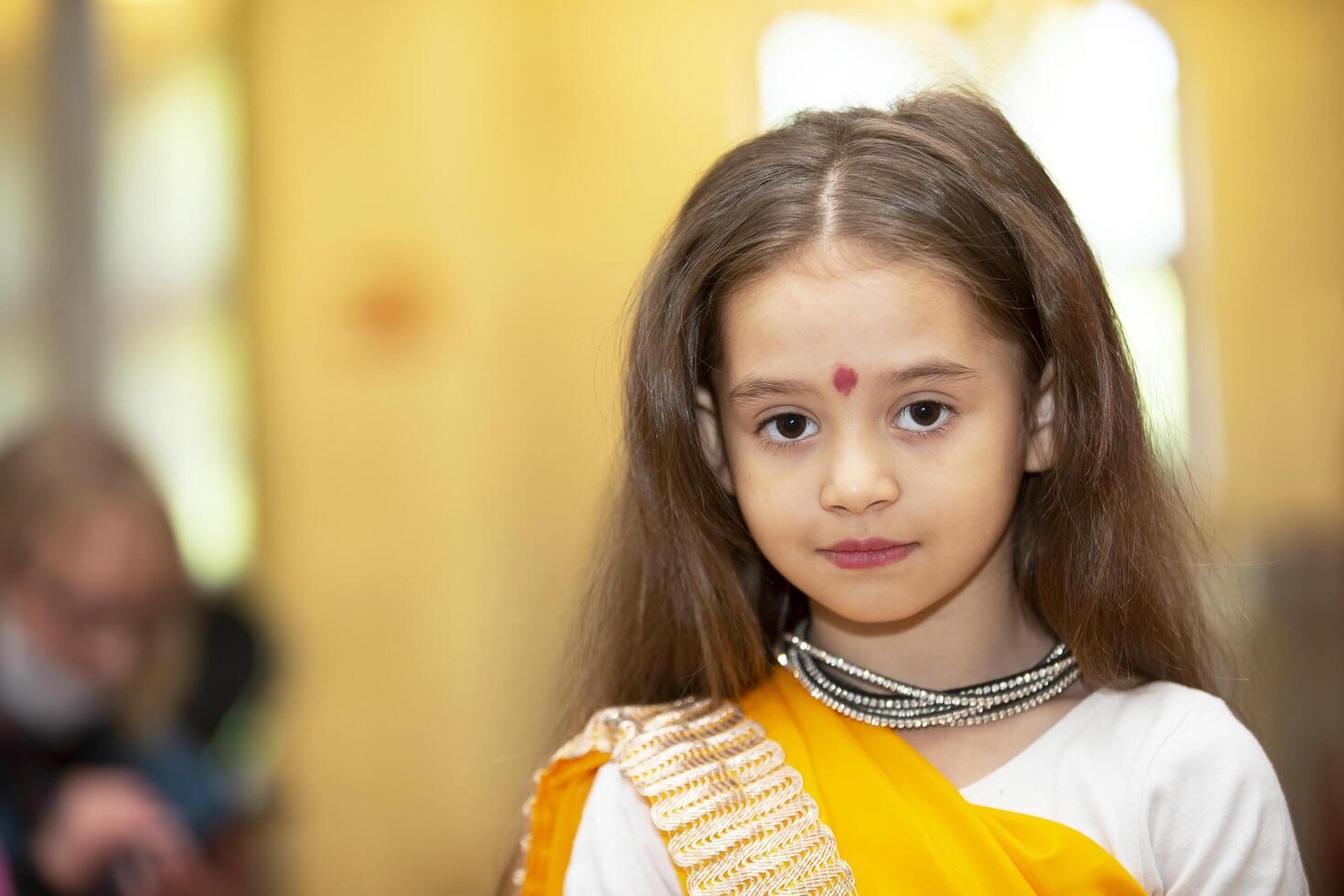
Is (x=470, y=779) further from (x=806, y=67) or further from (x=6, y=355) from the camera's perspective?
(x=806, y=67)

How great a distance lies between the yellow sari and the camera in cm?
97

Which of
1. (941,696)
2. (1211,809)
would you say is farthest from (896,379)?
(1211,809)

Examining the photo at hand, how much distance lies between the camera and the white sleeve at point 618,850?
1.01 m

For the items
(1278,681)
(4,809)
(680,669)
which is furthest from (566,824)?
(1278,681)

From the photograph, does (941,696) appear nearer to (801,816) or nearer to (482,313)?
(801,816)

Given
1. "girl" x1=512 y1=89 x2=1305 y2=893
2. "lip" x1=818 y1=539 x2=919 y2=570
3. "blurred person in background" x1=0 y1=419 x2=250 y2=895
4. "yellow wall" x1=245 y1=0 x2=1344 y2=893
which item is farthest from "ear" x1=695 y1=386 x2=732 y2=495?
"yellow wall" x1=245 y1=0 x2=1344 y2=893

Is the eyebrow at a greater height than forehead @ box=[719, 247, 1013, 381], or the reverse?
forehead @ box=[719, 247, 1013, 381]

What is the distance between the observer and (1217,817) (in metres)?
0.95

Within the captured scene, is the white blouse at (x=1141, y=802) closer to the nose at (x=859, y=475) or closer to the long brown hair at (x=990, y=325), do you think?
the long brown hair at (x=990, y=325)

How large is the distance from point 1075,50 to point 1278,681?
68.2 inches

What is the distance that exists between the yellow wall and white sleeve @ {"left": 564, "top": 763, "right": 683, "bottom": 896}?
7.75 ft

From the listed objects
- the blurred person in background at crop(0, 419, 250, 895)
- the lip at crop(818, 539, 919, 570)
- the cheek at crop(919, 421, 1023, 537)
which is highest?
the cheek at crop(919, 421, 1023, 537)

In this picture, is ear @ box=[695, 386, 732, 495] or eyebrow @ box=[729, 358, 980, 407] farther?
ear @ box=[695, 386, 732, 495]

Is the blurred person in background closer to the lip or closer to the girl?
the girl
